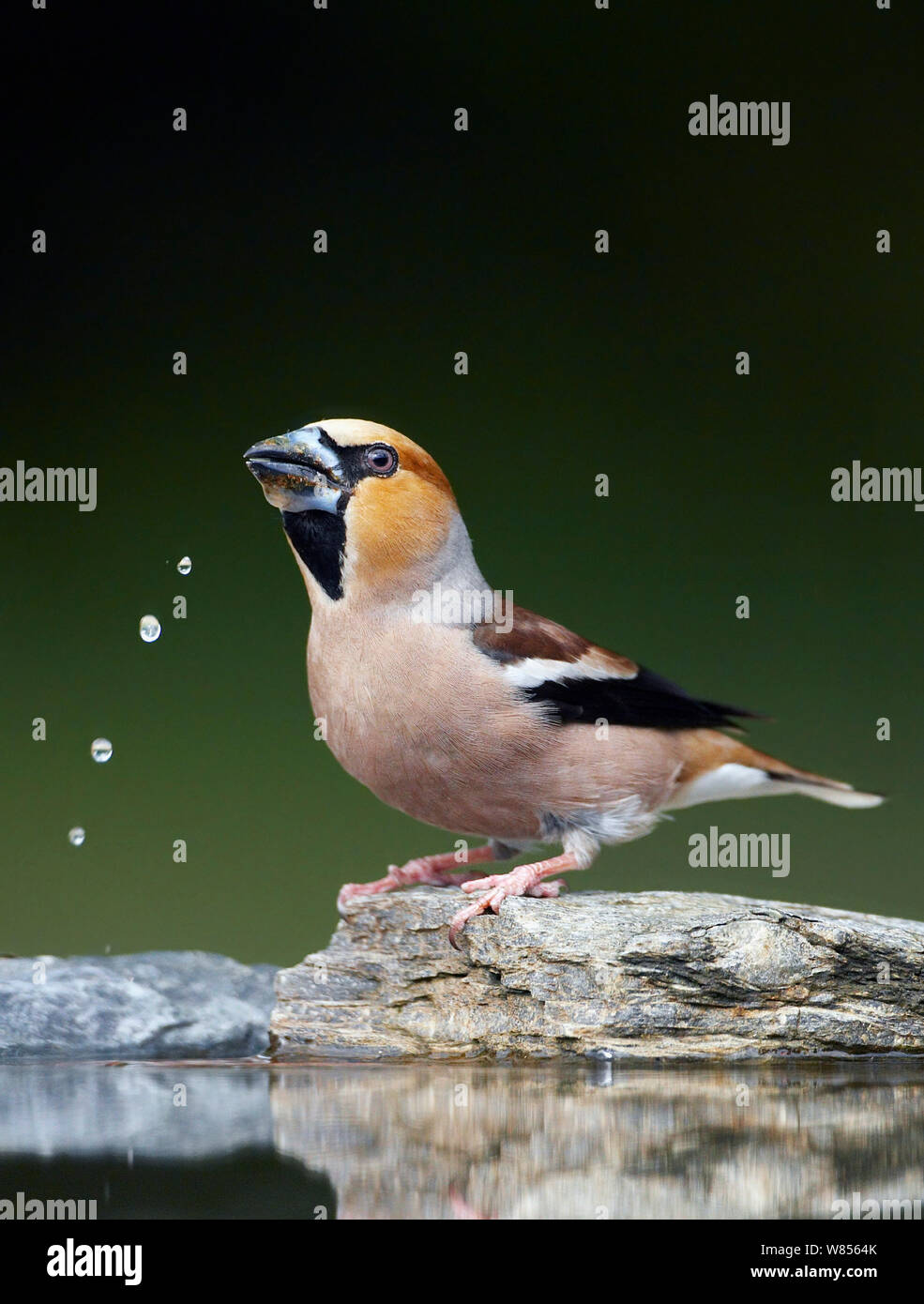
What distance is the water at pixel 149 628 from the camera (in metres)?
5.01

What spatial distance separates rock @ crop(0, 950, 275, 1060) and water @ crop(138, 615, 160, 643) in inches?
44.4

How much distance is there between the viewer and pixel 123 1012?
14.3 ft

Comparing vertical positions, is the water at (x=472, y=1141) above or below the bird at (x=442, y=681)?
below

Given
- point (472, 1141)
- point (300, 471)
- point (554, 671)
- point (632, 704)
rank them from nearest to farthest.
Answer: point (472, 1141) → point (300, 471) → point (554, 671) → point (632, 704)

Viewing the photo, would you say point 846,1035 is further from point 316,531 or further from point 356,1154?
point 316,531

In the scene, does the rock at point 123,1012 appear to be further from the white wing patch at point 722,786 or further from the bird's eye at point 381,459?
the bird's eye at point 381,459

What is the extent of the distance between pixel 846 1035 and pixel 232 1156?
6.40 feet

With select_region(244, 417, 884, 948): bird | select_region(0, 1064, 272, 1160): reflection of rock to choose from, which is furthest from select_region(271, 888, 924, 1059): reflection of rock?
select_region(0, 1064, 272, 1160): reflection of rock

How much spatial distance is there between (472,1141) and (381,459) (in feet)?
7.05

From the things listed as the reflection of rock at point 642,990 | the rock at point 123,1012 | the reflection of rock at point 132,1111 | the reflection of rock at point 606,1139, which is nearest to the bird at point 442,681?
the reflection of rock at point 642,990

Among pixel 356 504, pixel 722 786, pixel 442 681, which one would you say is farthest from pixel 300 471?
pixel 722 786

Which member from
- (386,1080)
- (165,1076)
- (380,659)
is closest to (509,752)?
(380,659)

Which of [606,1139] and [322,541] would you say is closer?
[606,1139]

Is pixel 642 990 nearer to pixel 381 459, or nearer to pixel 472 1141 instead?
pixel 472 1141
